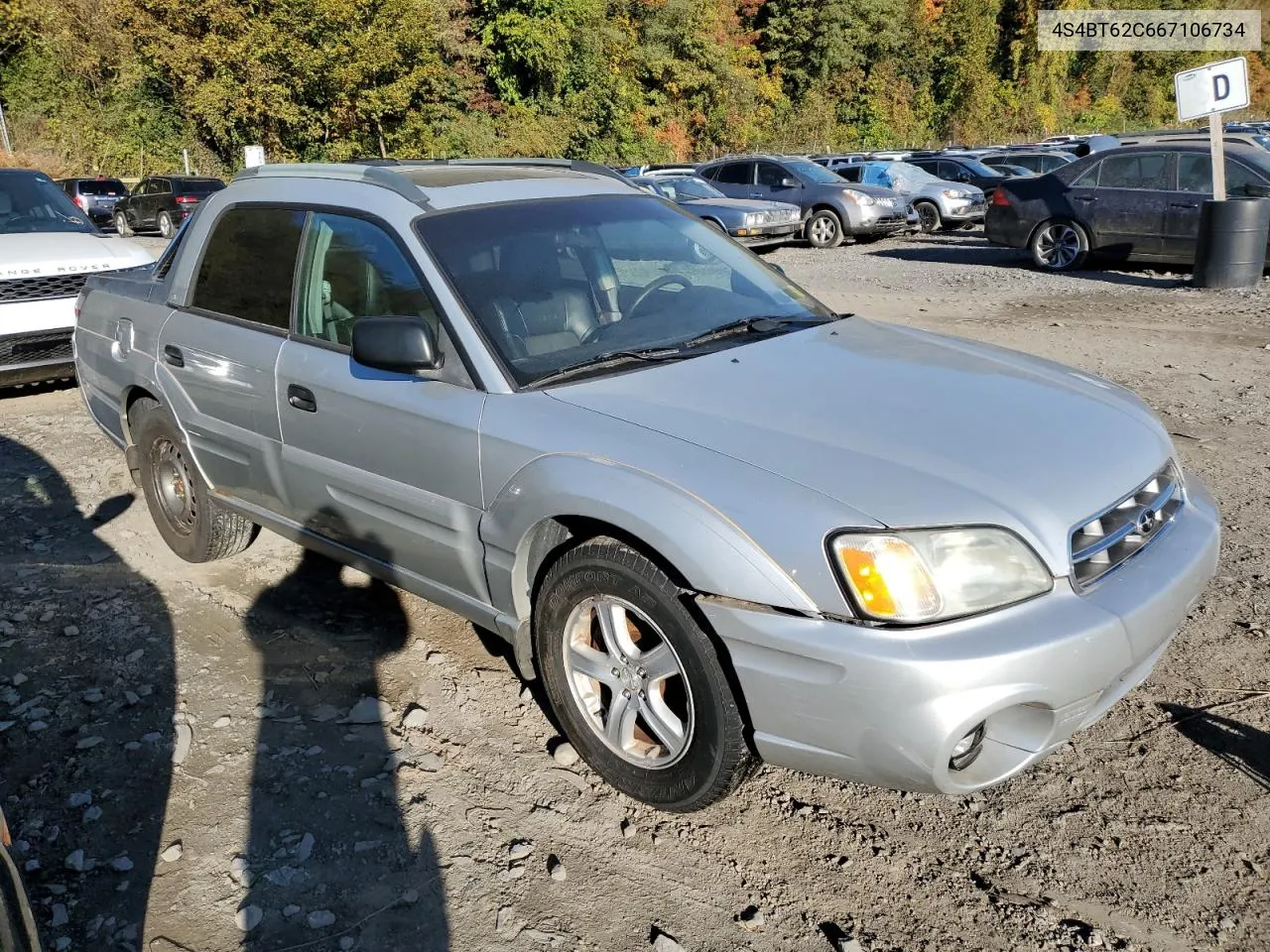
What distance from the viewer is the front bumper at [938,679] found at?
234 centimetres

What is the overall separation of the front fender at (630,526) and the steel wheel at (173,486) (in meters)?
2.21

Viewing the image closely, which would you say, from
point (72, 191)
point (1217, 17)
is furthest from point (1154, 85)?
point (72, 191)

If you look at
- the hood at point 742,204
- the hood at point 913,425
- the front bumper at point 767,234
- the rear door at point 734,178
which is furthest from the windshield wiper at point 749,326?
Answer: the rear door at point 734,178

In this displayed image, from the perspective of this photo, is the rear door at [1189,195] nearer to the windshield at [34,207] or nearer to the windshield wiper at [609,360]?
the windshield wiper at [609,360]

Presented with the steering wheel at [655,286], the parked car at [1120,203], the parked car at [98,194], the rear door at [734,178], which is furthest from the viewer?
the parked car at [98,194]

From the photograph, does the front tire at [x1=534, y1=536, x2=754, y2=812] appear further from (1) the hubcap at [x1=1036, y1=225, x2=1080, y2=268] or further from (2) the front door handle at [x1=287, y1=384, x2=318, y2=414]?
(1) the hubcap at [x1=1036, y1=225, x2=1080, y2=268]

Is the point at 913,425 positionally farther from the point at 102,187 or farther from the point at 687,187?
the point at 102,187

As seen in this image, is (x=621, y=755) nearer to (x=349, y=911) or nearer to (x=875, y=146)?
(x=349, y=911)

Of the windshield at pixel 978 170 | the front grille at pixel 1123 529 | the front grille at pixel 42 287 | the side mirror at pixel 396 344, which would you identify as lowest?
the front grille at pixel 1123 529

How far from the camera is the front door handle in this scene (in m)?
3.67

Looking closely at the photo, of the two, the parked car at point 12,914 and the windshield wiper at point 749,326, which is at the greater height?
the windshield wiper at point 749,326

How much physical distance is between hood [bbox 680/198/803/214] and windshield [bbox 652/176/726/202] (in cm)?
36

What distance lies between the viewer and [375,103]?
3316 centimetres

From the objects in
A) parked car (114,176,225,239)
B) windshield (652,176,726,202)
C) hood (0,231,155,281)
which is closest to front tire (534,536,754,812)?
hood (0,231,155,281)
